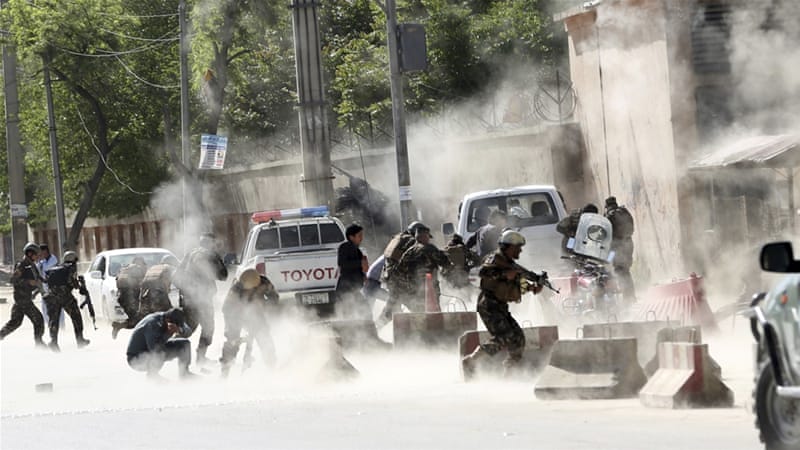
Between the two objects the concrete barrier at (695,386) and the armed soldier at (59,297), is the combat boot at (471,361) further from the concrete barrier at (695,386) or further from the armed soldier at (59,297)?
the armed soldier at (59,297)

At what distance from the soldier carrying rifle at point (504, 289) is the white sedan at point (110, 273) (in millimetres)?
15204

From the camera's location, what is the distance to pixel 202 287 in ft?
60.2

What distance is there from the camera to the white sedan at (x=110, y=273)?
92.2ft

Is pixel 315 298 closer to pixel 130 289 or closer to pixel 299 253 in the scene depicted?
pixel 299 253

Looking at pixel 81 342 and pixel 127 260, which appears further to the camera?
pixel 127 260

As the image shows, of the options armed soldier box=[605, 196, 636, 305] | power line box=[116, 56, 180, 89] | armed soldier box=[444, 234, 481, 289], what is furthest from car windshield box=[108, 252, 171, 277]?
power line box=[116, 56, 180, 89]

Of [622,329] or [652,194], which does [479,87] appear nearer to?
[652,194]

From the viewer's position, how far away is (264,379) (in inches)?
637

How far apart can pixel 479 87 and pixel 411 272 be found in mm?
22604

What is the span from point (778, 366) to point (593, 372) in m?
4.58

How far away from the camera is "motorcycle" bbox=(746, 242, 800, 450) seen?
7.86 metres

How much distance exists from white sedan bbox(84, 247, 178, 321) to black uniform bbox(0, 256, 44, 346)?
4452mm

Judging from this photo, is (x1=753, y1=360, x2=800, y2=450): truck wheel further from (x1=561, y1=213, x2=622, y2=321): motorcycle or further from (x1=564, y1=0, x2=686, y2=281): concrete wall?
(x1=564, y1=0, x2=686, y2=281): concrete wall

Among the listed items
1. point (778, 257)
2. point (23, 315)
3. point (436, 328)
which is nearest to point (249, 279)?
point (436, 328)
